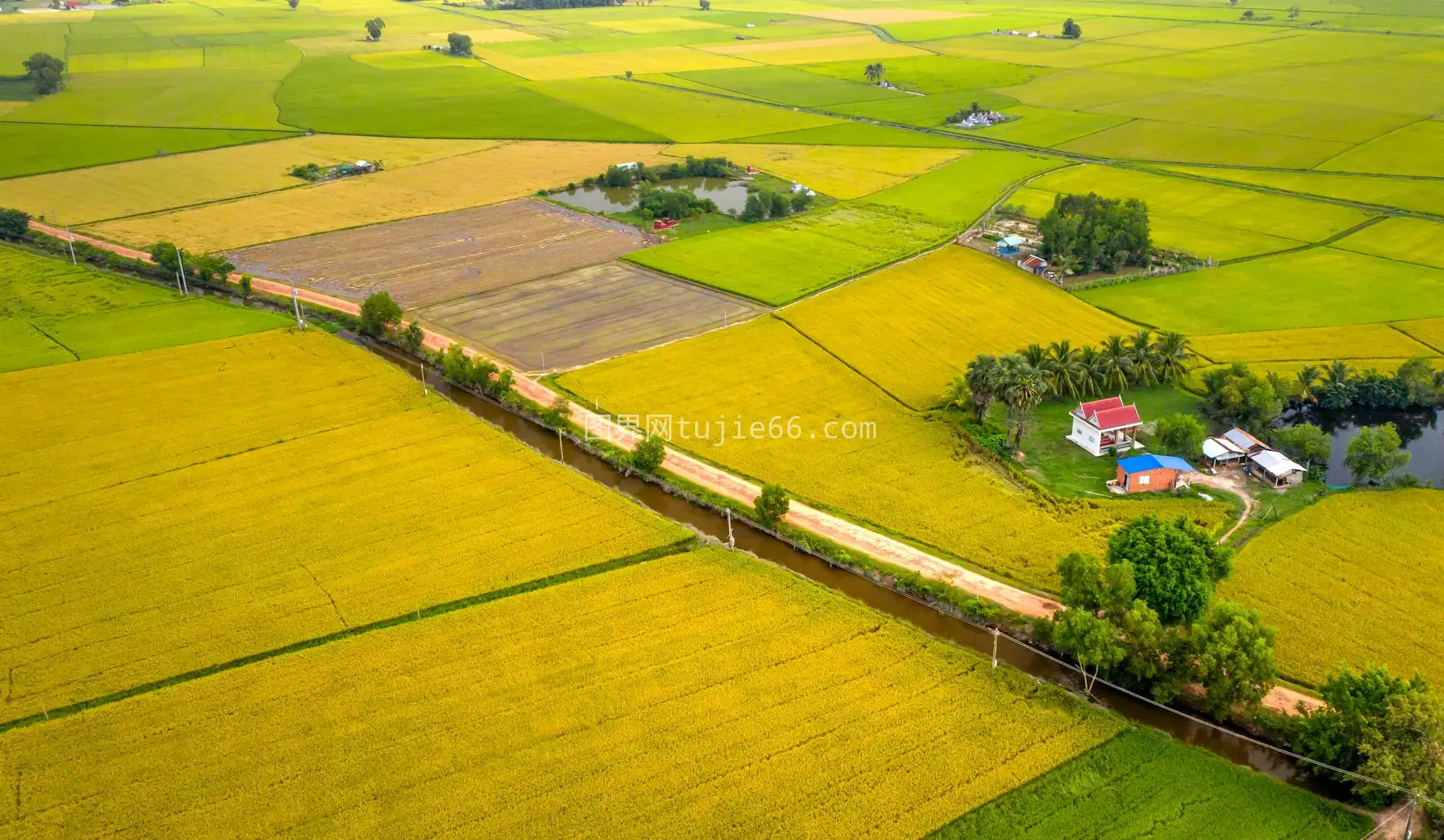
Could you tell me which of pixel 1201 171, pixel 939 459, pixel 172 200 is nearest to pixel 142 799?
pixel 939 459

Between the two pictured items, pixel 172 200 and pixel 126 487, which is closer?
pixel 126 487

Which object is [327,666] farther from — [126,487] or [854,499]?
[854,499]

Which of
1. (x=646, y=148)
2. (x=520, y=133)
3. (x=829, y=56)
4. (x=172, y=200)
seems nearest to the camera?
(x=172, y=200)

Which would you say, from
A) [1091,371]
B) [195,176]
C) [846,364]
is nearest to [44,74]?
[195,176]

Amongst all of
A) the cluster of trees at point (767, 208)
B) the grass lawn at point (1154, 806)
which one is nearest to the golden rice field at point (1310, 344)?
the grass lawn at point (1154, 806)

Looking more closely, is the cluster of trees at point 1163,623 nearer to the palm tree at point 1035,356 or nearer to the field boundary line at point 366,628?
the field boundary line at point 366,628

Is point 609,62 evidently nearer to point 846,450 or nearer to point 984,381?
point 984,381
